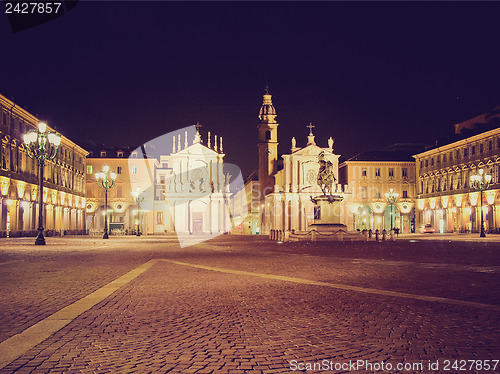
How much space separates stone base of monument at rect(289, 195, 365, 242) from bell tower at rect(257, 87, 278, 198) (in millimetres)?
44556

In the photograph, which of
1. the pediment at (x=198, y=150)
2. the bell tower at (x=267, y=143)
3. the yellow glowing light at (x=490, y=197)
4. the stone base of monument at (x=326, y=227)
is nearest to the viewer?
the stone base of monument at (x=326, y=227)

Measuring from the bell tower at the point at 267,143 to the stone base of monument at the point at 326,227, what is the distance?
44556mm

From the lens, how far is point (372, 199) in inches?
3374

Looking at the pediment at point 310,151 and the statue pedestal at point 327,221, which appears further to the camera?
the pediment at point 310,151

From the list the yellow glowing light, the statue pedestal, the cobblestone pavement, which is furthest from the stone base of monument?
the cobblestone pavement

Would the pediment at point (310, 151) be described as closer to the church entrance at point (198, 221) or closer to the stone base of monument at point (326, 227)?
the church entrance at point (198, 221)

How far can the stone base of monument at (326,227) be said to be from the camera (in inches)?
1672

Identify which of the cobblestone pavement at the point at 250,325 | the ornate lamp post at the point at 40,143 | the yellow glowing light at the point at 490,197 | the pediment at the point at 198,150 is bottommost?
the cobblestone pavement at the point at 250,325

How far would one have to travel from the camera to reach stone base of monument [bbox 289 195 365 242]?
139 feet

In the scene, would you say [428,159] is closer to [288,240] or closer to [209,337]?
[288,240]

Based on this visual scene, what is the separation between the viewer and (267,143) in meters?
91.5

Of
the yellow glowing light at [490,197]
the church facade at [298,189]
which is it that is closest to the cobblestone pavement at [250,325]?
the yellow glowing light at [490,197]

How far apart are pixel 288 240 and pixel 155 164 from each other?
5498 cm

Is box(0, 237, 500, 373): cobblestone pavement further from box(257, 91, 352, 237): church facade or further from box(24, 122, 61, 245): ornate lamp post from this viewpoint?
box(257, 91, 352, 237): church facade
